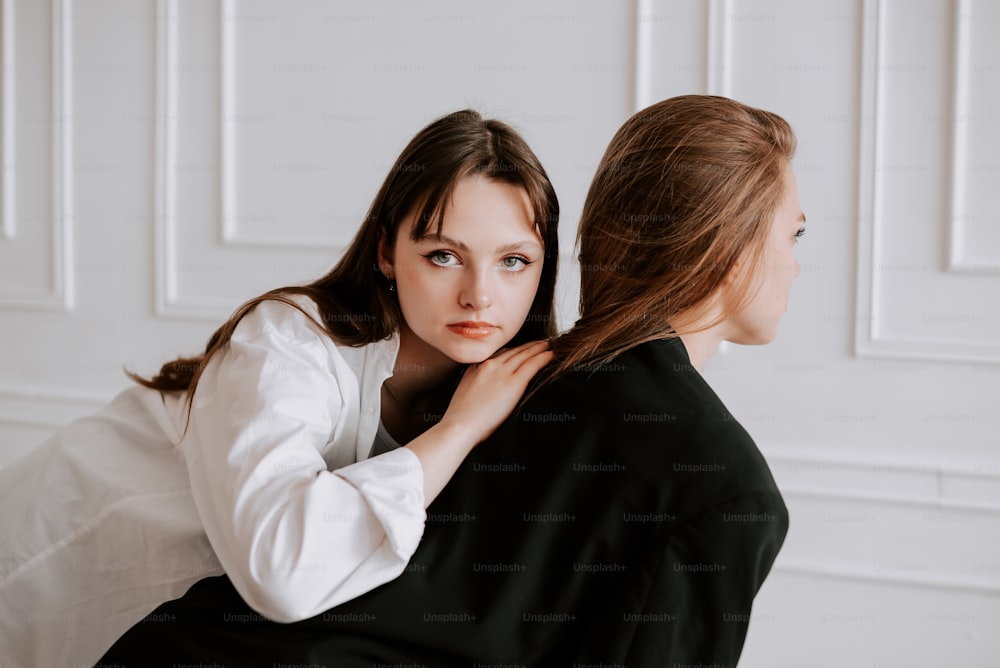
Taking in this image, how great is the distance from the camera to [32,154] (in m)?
3.42

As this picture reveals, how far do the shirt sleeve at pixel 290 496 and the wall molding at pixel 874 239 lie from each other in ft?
5.21

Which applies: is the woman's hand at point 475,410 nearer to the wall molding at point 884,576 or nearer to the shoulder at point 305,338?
the shoulder at point 305,338

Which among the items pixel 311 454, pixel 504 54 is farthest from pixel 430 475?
pixel 504 54

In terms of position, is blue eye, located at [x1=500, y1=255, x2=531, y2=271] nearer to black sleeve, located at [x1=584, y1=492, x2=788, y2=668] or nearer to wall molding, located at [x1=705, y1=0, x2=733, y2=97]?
black sleeve, located at [x1=584, y1=492, x2=788, y2=668]

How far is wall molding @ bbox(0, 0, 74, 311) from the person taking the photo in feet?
11.0

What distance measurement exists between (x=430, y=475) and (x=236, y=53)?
2209 millimetres

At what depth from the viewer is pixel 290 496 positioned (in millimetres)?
1226

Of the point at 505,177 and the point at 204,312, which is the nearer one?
the point at 505,177

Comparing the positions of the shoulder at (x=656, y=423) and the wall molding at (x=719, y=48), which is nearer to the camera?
the shoulder at (x=656, y=423)

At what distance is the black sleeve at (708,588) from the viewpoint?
115 centimetres

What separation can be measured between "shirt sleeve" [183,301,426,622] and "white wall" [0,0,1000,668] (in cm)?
140

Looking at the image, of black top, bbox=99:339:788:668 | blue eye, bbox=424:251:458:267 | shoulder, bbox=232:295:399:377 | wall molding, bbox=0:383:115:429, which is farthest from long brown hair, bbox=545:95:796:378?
wall molding, bbox=0:383:115:429

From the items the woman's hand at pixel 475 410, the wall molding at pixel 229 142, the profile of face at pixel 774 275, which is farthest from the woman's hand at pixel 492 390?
the wall molding at pixel 229 142

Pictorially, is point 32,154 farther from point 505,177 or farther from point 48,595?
point 505,177
